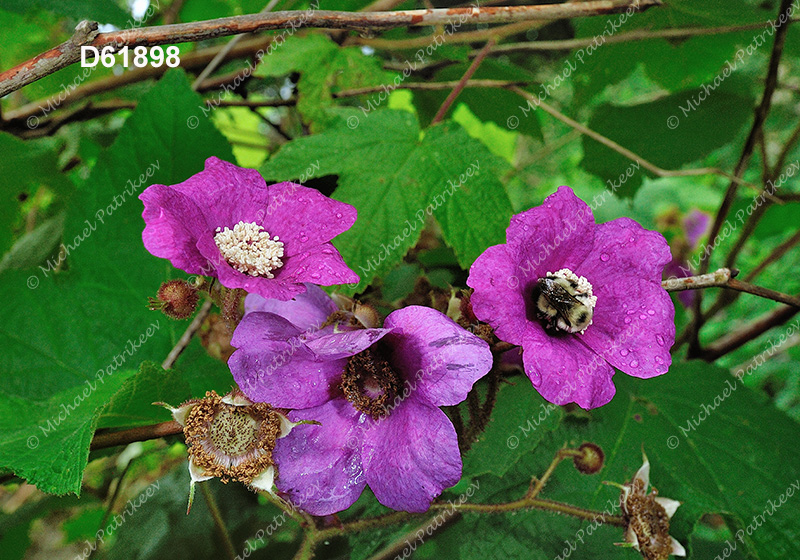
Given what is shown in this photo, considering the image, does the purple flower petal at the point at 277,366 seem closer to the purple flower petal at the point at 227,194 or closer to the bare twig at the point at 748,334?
the purple flower petal at the point at 227,194

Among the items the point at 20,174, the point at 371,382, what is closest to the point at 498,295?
the point at 371,382

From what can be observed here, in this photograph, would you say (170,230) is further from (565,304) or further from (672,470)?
(672,470)

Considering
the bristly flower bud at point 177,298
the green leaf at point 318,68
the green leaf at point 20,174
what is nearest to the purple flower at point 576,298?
the bristly flower bud at point 177,298

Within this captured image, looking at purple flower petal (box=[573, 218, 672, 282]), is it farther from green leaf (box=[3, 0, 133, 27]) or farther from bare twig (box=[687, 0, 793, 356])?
green leaf (box=[3, 0, 133, 27])

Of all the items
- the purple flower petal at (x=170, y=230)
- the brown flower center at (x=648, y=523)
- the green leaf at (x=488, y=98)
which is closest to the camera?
A: the purple flower petal at (x=170, y=230)

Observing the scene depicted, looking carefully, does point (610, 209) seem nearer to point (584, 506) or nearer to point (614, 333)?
point (584, 506)

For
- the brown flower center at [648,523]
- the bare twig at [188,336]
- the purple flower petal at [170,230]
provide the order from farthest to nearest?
the bare twig at [188,336], the brown flower center at [648,523], the purple flower petal at [170,230]

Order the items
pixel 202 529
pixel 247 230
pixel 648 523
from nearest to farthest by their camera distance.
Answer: pixel 247 230 < pixel 648 523 < pixel 202 529
